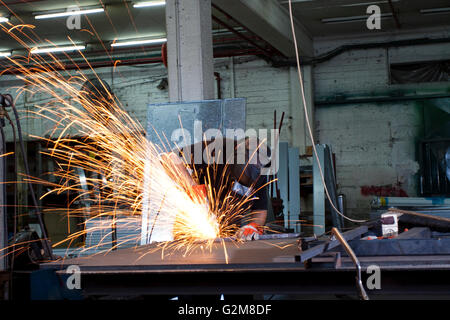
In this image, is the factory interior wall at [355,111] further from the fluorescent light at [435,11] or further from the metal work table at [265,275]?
the metal work table at [265,275]

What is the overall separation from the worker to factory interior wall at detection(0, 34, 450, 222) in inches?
227

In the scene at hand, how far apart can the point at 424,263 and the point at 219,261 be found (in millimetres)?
667

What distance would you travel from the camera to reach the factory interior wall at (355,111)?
8.69 metres

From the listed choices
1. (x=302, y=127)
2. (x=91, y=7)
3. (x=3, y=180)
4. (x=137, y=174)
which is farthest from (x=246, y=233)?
(x=302, y=127)

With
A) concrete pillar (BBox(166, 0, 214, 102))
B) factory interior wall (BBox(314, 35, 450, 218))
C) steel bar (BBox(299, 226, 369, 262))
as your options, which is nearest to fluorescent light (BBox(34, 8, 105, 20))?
concrete pillar (BBox(166, 0, 214, 102))

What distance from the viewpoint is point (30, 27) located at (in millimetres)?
8508

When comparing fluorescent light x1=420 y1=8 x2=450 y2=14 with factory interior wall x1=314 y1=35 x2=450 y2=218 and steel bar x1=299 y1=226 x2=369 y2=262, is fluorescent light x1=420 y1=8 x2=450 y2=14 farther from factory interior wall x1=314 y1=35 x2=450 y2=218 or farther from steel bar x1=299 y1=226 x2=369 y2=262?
steel bar x1=299 y1=226 x2=369 y2=262

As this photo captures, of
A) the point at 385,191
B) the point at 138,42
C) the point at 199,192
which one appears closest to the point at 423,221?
the point at 199,192

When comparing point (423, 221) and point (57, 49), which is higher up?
point (57, 49)

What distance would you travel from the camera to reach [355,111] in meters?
8.92

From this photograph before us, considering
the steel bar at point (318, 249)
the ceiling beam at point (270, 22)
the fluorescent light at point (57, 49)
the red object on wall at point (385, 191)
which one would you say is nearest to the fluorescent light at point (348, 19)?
the ceiling beam at point (270, 22)

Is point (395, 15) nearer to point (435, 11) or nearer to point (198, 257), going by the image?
point (435, 11)

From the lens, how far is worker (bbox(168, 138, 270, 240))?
118 inches

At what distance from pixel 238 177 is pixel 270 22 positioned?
4453mm
